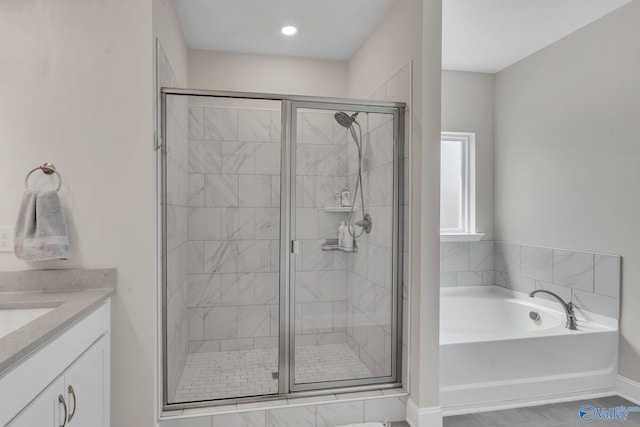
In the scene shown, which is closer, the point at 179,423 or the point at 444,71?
the point at 179,423

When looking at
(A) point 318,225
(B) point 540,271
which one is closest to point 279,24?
(A) point 318,225

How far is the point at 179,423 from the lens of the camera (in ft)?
6.86

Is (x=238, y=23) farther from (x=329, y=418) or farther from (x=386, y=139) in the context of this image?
(x=329, y=418)

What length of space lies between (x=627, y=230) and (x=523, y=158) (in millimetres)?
1125

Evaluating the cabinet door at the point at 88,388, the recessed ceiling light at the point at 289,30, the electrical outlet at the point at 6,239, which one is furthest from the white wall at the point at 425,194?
the electrical outlet at the point at 6,239

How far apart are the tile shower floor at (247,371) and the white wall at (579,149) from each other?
2.04 m

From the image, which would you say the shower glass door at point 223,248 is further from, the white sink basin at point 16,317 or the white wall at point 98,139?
the white sink basin at point 16,317

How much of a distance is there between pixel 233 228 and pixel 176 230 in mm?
310

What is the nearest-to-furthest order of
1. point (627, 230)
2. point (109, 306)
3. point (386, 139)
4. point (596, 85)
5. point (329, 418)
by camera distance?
1. point (109, 306)
2. point (329, 418)
3. point (386, 139)
4. point (627, 230)
5. point (596, 85)

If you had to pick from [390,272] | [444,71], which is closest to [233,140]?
[390,272]

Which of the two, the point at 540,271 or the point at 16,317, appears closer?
the point at 16,317

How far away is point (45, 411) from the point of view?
1.22m

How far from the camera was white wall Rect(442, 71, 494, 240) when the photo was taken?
3814 mm

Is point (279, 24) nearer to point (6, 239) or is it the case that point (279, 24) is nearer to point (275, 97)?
point (275, 97)
